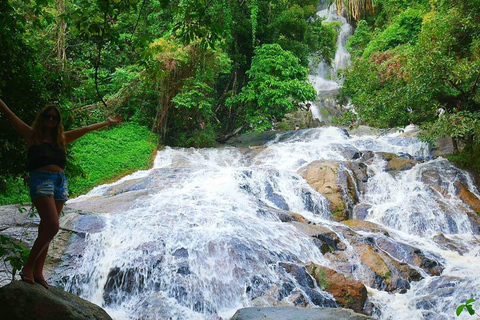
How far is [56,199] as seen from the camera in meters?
3.10

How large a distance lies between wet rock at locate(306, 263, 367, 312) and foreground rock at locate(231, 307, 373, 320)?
2.30m

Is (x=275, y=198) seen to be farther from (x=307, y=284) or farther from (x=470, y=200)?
(x=470, y=200)

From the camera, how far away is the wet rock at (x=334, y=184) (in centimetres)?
1034

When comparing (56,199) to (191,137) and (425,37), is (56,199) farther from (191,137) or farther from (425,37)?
(191,137)

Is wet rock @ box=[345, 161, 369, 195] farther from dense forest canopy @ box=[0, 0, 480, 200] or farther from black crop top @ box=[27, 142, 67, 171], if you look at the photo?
black crop top @ box=[27, 142, 67, 171]

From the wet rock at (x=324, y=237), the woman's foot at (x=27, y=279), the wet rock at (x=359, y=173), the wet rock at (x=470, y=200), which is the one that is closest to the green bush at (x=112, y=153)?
the wet rock at (x=324, y=237)

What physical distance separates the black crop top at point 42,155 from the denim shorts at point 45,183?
0.20 feet

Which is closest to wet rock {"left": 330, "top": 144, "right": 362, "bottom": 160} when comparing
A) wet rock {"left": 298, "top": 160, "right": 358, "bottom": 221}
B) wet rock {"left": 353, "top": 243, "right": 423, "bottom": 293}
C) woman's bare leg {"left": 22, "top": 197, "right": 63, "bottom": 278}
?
wet rock {"left": 298, "top": 160, "right": 358, "bottom": 221}

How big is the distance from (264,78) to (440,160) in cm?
773

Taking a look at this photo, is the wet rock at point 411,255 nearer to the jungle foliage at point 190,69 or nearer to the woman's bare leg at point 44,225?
the jungle foliage at point 190,69

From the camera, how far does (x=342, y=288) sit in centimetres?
615

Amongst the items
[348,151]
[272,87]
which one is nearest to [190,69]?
[272,87]

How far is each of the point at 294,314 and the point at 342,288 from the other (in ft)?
8.70

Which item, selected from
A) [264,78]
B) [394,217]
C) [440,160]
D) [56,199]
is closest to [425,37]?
[440,160]
